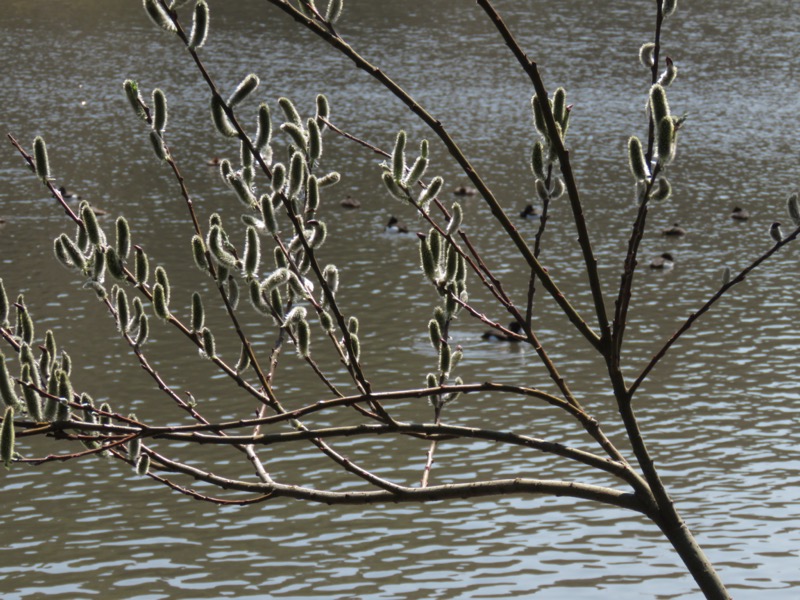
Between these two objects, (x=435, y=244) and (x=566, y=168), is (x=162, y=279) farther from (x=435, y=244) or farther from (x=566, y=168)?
(x=566, y=168)

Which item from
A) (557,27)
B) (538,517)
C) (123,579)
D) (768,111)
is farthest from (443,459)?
(557,27)

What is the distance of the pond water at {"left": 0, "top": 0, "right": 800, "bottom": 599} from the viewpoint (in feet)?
33.4

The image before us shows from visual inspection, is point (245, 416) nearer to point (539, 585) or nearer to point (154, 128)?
point (539, 585)

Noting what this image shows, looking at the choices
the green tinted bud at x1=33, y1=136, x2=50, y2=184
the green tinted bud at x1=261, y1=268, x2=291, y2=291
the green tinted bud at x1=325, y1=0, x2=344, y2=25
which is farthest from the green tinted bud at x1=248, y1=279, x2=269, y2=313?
the green tinted bud at x1=325, y1=0, x2=344, y2=25

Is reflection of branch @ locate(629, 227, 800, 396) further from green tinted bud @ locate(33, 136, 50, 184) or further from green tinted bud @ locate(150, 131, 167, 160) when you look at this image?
green tinted bud @ locate(33, 136, 50, 184)

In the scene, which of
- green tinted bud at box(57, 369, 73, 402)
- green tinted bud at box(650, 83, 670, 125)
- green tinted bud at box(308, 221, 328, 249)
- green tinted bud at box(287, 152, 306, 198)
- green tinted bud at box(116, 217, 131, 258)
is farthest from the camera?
green tinted bud at box(308, 221, 328, 249)

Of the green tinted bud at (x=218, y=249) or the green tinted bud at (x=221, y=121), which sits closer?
the green tinted bud at (x=221, y=121)

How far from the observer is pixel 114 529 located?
10742mm

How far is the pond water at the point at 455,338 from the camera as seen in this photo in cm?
1017

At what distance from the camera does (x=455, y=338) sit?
15.7m

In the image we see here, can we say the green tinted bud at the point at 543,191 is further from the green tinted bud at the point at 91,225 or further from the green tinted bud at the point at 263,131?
the green tinted bud at the point at 91,225

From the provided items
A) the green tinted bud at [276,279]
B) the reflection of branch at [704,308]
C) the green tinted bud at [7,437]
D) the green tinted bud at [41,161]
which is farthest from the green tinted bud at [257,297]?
the reflection of branch at [704,308]

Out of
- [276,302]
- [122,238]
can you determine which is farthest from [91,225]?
[276,302]

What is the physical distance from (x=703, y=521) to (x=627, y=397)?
341 inches
